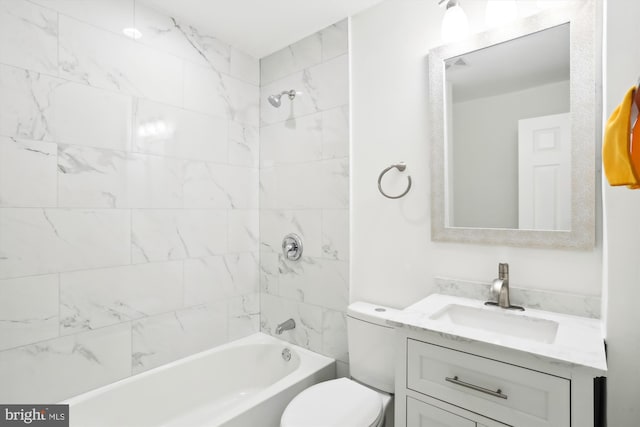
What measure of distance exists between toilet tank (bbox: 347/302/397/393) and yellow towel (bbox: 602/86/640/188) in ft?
3.55

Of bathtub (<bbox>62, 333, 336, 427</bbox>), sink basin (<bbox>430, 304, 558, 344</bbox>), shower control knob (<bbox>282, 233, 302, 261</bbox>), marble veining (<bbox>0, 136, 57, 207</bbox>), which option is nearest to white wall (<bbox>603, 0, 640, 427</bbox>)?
sink basin (<bbox>430, 304, 558, 344</bbox>)

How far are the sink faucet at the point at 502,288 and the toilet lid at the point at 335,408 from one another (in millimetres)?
680

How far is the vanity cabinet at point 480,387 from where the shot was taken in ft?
3.23

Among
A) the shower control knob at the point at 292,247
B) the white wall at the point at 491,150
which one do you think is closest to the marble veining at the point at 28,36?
the shower control knob at the point at 292,247

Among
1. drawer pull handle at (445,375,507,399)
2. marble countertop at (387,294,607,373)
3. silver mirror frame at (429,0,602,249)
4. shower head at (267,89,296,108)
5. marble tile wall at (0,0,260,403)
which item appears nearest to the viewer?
marble countertop at (387,294,607,373)

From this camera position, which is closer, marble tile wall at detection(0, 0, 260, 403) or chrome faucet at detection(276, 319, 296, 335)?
marble tile wall at detection(0, 0, 260, 403)

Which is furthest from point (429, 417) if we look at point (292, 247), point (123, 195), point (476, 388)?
point (123, 195)

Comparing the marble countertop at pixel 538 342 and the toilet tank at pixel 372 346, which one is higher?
the marble countertop at pixel 538 342

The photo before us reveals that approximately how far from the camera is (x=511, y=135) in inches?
58.7

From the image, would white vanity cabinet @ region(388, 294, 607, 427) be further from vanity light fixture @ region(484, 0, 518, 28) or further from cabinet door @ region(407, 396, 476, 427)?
vanity light fixture @ region(484, 0, 518, 28)

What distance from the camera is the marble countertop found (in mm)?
982

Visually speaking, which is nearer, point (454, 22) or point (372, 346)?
point (454, 22)

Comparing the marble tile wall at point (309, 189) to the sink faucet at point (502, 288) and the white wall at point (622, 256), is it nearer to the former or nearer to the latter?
the sink faucet at point (502, 288)

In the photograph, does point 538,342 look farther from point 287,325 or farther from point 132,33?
point 132,33
